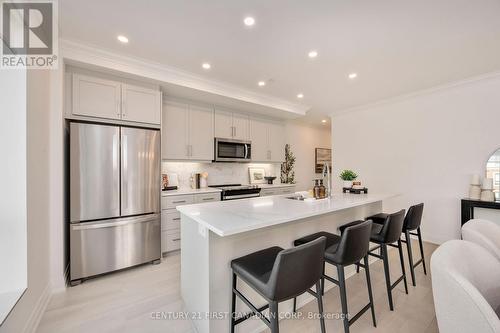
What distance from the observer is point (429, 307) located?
1.88 metres

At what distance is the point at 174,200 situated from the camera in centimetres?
299

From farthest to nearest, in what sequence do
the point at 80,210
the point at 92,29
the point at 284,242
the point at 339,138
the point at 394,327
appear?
the point at 339,138, the point at 80,210, the point at 92,29, the point at 284,242, the point at 394,327

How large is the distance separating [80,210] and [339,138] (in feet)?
16.4

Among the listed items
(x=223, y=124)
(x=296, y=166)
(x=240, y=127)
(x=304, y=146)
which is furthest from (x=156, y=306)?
(x=304, y=146)

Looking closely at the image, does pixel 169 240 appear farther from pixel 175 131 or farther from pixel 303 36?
pixel 303 36

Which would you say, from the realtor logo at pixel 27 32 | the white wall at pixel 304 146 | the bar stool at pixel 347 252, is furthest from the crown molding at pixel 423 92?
the realtor logo at pixel 27 32

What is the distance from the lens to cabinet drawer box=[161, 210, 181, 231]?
9.53 feet

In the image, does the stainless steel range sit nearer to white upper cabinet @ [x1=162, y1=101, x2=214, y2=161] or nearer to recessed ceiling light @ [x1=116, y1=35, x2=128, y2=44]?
white upper cabinet @ [x1=162, y1=101, x2=214, y2=161]

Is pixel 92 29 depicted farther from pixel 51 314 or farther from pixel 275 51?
pixel 51 314

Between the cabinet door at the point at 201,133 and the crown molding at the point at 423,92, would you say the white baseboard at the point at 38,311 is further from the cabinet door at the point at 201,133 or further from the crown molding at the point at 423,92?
the crown molding at the point at 423,92

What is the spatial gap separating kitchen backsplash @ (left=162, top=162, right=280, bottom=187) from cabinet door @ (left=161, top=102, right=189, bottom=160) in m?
0.35

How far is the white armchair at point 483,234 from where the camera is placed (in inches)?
53.6

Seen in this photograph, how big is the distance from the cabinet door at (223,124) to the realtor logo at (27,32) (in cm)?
229

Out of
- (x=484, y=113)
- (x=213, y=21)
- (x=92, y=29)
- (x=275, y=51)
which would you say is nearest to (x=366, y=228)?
(x=275, y=51)
